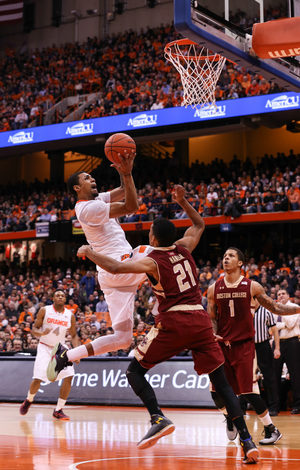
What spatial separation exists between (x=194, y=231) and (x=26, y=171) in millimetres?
32290

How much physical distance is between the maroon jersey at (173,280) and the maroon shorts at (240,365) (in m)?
1.76

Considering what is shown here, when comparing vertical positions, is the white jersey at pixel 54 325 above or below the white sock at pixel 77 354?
below

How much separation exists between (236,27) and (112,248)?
12.9 ft

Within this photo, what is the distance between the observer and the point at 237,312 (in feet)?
26.8

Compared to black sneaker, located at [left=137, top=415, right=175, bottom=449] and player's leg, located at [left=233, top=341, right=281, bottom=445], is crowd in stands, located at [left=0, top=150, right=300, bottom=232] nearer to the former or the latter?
player's leg, located at [left=233, top=341, right=281, bottom=445]

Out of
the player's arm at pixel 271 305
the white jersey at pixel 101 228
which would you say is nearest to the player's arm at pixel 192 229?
the white jersey at pixel 101 228

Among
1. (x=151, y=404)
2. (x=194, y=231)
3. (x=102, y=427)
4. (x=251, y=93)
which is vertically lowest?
(x=102, y=427)

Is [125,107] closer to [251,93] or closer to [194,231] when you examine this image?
[251,93]

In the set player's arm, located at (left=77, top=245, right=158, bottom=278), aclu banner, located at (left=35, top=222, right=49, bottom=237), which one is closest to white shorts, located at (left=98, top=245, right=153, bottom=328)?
player's arm, located at (left=77, top=245, right=158, bottom=278)

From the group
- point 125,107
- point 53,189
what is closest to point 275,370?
point 125,107

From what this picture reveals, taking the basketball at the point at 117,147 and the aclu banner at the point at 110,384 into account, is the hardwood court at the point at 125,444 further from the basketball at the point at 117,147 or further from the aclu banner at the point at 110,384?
the basketball at the point at 117,147

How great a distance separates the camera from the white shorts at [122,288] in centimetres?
712

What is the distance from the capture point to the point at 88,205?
7.13m

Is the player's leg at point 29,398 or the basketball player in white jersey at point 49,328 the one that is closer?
the player's leg at point 29,398
